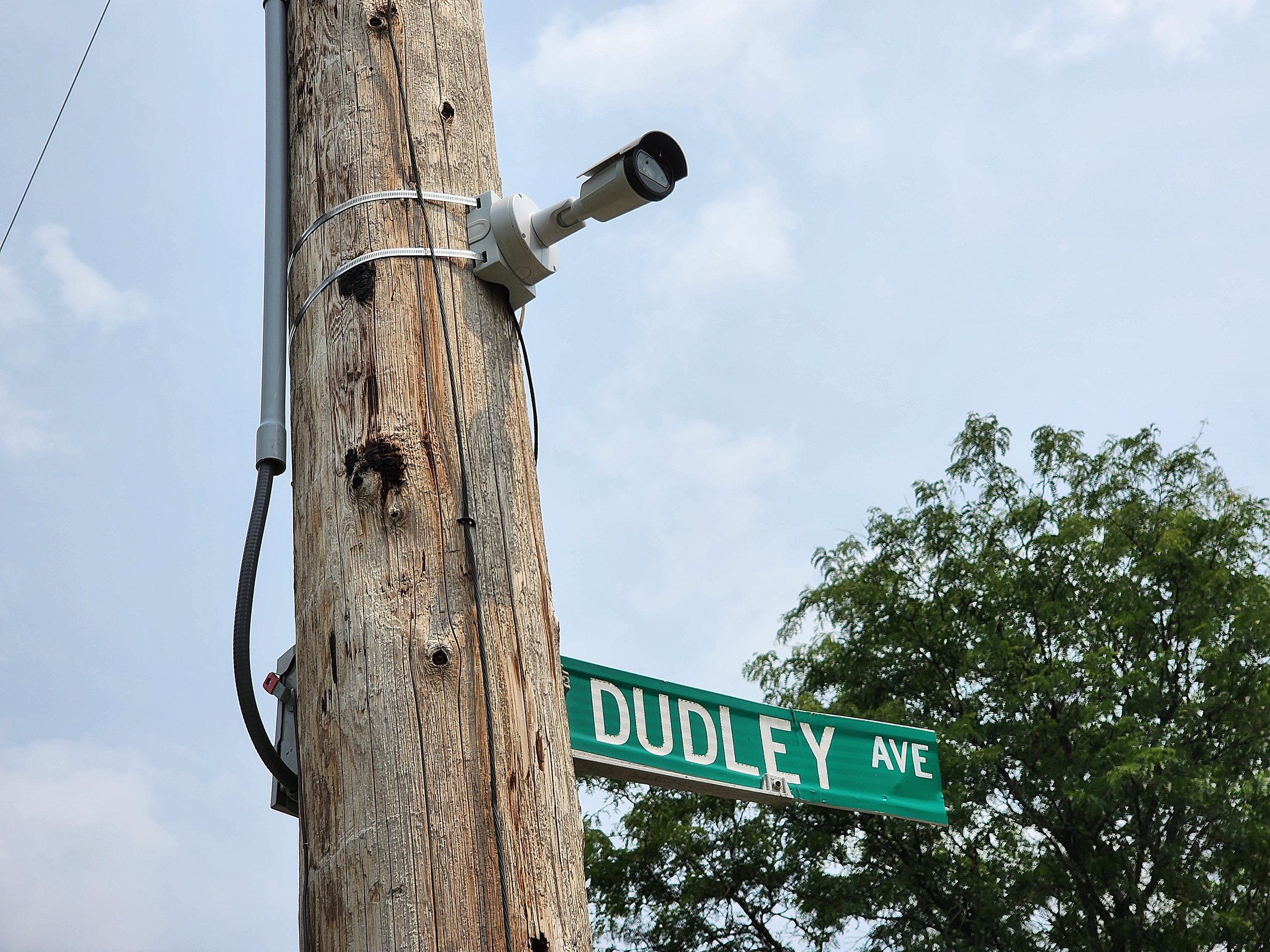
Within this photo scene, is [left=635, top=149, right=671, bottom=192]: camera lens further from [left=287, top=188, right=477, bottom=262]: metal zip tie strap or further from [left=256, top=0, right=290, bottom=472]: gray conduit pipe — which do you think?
[left=256, top=0, right=290, bottom=472]: gray conduit pipe

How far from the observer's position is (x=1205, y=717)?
14.2 meters

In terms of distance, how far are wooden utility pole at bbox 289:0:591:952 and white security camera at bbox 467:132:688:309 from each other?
1.5 inches

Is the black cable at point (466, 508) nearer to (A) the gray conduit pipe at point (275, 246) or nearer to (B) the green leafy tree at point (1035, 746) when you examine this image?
(A) the gray conduit pipe at point (275, 246)

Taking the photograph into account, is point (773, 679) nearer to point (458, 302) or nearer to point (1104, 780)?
point (1104, 780)

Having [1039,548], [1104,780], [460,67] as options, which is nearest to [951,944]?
[1104,780]

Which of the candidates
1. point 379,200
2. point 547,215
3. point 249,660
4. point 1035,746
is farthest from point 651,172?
point 1035,746

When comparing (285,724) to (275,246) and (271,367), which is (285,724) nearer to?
(271,367)

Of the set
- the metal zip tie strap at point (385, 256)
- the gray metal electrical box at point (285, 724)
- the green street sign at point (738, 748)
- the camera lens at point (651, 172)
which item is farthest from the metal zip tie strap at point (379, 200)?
the green street sign at point (738, 748)

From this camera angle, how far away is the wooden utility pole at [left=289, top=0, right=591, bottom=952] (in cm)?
175

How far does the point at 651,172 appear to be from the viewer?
7.63ft

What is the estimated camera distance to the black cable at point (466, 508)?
1.75 m

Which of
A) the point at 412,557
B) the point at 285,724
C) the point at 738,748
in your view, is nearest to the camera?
→ the point at 412,557

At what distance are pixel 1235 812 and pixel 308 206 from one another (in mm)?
13376

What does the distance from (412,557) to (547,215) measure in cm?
73
